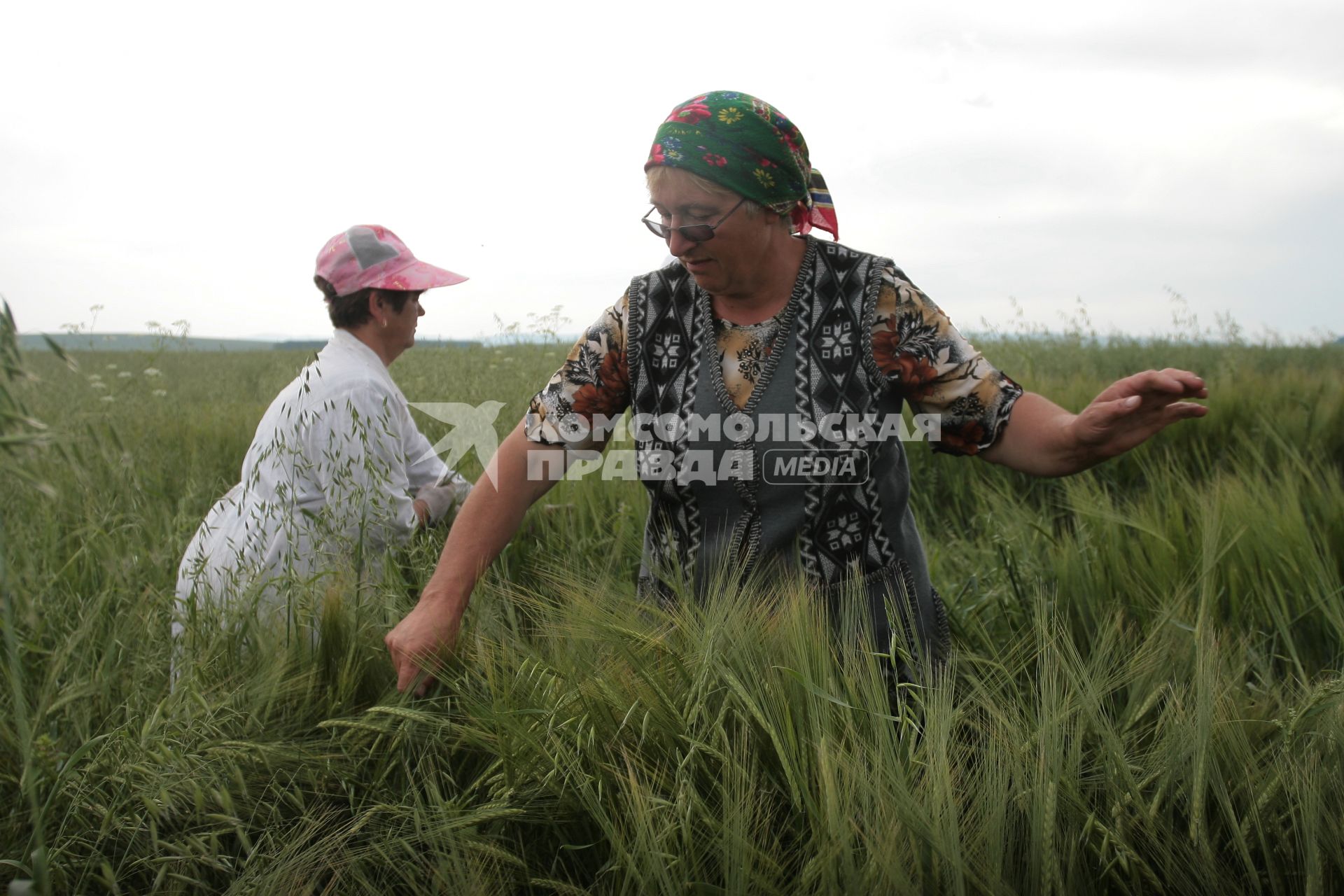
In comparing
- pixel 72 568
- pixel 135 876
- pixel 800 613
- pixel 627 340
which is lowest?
pixel 135 876

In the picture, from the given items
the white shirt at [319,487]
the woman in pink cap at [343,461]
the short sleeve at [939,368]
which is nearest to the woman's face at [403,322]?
the woman in pink cap at [343,461]

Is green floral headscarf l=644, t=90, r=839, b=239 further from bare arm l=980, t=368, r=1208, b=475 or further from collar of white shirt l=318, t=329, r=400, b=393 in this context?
collar of white shirt l=318, t=329, r=400, b=393

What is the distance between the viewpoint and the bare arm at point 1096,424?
5.31 ft

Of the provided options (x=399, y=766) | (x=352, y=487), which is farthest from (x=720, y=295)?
(x=399, y=766)

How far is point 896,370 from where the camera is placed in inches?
75.1

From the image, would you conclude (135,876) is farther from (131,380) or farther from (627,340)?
(131,380)

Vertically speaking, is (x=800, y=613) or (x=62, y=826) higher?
(x=800, y=613)

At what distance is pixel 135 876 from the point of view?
99cm

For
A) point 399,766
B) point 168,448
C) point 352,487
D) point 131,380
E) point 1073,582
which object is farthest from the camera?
point 131,380

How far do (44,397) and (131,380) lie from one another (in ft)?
2.24

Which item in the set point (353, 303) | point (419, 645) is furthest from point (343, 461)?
point (419, 645)

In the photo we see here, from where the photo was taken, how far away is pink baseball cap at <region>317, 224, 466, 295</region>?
9.32 feet

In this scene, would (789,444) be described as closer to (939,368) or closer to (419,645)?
(939,368)

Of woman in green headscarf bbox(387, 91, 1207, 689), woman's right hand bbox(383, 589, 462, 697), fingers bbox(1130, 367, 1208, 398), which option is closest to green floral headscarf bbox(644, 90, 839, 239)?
woman in green headscarf bbox(387, 91, 1207, 689)
